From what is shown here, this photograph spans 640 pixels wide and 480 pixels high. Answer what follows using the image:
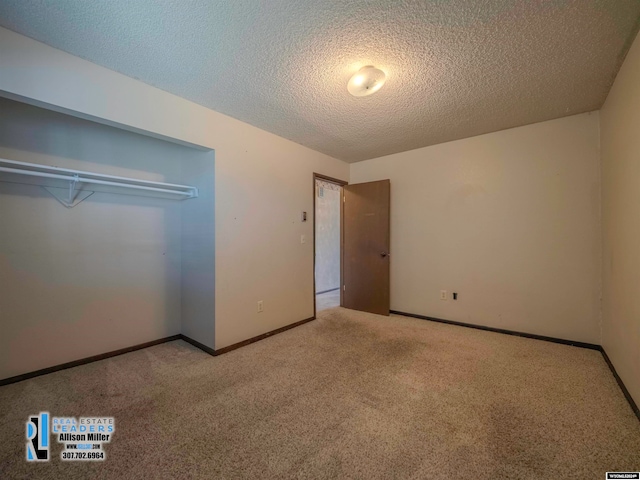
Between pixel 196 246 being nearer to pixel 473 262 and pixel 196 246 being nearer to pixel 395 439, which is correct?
pixel 395 439

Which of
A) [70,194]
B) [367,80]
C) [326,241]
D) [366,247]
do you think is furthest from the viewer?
[326,241]

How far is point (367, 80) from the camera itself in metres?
1.89

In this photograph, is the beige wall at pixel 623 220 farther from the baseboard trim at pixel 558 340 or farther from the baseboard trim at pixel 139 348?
the baseboard trim at pixel 139 348

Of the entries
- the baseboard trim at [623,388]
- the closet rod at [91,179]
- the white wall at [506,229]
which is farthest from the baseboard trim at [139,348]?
the baseboard trim at [623,388]

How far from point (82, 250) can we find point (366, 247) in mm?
3435

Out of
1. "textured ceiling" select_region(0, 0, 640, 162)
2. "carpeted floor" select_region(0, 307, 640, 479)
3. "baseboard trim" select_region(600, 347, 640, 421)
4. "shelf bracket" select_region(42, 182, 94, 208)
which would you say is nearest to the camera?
"carpeted floor" select_region(0, 307, 640, 479)

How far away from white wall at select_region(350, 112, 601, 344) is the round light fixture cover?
2.04 metres

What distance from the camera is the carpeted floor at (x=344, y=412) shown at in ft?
4.32

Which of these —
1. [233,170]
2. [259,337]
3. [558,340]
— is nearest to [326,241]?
[259,337]

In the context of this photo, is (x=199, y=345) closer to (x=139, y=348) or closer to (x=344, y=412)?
(x=139, y=348)

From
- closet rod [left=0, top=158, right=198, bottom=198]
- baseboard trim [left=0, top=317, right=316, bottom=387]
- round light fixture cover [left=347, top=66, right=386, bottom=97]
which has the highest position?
round light fixture cover [left=347, top=66, right=386, bottom=97]

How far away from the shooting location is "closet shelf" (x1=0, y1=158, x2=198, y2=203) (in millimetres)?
1907

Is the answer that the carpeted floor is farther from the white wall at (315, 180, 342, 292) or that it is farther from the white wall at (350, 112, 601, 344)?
the white wall at (315, 180, 342, 292)

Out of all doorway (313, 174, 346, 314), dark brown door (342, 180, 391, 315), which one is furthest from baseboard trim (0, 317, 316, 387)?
doorway (313, 174, 346, 314)
